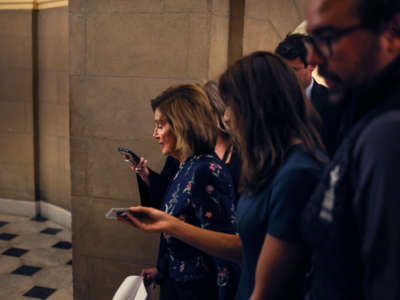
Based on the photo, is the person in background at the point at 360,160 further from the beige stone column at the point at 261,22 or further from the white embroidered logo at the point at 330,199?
the beige stone column at the point at 261,22

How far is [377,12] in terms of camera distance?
2.61ft

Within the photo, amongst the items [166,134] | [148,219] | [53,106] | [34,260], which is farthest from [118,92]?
[53,106]

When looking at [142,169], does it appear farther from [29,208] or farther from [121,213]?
[29,208]

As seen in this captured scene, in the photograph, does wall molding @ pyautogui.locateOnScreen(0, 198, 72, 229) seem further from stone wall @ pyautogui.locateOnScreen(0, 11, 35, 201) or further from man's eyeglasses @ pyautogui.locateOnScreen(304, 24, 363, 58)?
man's eyeglasses @ pyautogui.locateOnScreen(304, 24, 363, 58)

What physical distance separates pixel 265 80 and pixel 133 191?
2036mm

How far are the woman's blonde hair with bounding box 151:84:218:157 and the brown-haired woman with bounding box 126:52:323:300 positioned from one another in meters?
0.55

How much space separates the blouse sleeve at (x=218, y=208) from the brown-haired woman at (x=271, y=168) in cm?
33

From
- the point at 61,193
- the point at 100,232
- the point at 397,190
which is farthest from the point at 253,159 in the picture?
the point at 61,193

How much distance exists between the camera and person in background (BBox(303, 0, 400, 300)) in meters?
0.72

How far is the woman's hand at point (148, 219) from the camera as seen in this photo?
1647 mm

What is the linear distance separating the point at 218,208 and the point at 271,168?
19.6 inches

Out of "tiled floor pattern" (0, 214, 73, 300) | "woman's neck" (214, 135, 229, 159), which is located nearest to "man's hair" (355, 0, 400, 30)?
"woman's neck" (214, 135, 229, 159)

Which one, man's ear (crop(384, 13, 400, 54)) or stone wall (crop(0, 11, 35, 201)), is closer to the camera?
man's ear (crop(384, 13, 400, 54))

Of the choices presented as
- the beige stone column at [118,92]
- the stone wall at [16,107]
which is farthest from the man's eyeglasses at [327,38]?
the stone wall at [16,107]
